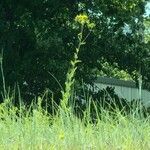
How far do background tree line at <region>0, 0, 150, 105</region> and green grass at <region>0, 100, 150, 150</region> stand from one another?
231 inches

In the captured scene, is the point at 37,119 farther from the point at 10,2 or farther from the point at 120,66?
the point at 120,66

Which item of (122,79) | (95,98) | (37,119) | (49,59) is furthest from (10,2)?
(37,119)

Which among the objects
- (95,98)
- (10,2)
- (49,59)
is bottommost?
(95,98)

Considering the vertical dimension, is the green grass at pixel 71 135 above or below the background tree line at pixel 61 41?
below

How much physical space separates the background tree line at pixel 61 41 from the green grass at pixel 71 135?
19.3ft

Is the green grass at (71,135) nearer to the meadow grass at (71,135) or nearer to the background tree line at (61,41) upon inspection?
the meadow grass at (71,135)

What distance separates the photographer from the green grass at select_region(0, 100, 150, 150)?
4410mm

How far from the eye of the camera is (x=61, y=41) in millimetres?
11312

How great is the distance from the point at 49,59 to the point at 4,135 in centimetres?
678

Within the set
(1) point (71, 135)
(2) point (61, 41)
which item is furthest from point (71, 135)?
(2) point (61, 41)

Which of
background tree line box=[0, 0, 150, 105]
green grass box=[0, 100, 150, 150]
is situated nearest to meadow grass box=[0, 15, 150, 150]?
green grass box=[0, 100, 150, 150]

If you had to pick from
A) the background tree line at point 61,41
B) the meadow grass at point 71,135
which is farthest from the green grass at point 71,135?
the background tree line at point 61,41

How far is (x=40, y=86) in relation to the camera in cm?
1160

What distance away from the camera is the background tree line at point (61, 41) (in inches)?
446
